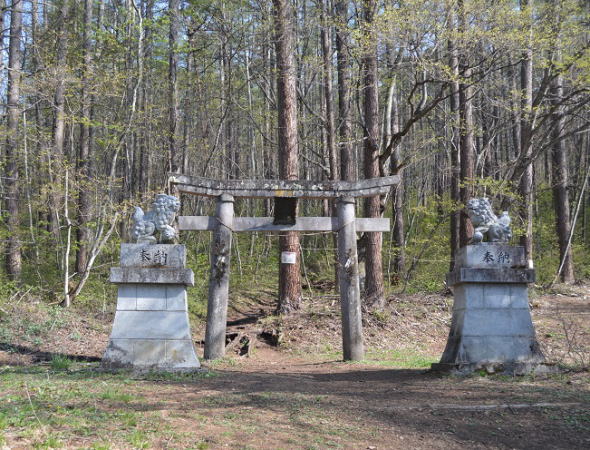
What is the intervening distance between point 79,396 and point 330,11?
42.0ft

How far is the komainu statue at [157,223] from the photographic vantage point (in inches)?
315

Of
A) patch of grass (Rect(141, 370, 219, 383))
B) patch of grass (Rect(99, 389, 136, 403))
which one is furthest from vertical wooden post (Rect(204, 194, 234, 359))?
patch of grass (Rect(99, 389, 136, 403))

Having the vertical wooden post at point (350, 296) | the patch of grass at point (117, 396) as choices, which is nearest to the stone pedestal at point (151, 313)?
the patch of grass at point (117, 396)

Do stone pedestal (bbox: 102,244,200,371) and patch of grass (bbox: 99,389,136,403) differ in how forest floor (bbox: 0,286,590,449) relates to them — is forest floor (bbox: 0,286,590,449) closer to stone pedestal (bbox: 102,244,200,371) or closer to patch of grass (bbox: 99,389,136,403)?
patch of grass (bbox: 99,389,136,403)

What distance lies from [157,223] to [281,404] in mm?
3414

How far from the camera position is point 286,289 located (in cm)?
1294

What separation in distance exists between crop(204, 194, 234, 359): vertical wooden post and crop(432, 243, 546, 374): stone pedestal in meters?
3.84

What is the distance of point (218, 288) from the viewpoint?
9.88 m

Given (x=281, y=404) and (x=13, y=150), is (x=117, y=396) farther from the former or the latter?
(x=13, y=150)

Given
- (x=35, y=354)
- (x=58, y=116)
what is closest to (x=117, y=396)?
(x=35, y=354)

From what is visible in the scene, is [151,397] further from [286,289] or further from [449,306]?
[449,306]

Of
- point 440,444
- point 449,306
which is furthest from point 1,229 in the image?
point 440,444

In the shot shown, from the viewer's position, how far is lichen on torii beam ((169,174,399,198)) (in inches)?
389

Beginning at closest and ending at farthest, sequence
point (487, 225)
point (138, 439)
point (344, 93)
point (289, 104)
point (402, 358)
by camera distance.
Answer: point (138, 439), point (487, 225), point (402, 358), point (289, 104), point (344, 93)
